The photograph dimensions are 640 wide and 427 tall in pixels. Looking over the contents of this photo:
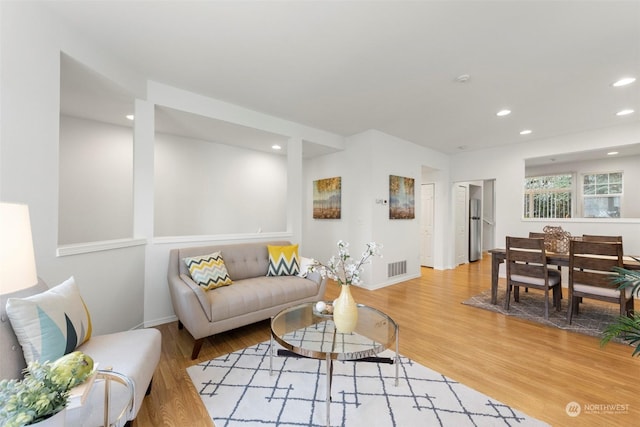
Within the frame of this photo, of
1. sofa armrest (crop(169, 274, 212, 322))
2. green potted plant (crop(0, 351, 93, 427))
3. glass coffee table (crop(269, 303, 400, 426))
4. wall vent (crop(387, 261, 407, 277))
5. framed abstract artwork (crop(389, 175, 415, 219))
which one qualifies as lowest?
wall vent (crop(387, 261, 407, 277))

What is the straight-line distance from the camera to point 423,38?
2.07 meters

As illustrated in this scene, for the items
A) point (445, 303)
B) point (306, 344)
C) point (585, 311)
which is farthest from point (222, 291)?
point (585, 311)

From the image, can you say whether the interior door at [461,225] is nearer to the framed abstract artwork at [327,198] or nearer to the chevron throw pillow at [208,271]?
the framed abstract artwork at [327,198]

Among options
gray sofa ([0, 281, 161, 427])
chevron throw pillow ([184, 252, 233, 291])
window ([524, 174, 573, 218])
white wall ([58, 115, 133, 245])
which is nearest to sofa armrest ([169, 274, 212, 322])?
chevron throw pillow ([184, 252, 233, 291])

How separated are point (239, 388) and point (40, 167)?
6.76ft

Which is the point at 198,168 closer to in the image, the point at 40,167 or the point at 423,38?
the point at 40,167

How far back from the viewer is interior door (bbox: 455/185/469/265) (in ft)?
20.7

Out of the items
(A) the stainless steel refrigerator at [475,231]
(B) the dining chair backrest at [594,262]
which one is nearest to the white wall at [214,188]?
(B) the dining chair backrest at [594,262]

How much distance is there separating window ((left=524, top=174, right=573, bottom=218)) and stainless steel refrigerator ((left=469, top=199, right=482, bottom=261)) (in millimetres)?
1084

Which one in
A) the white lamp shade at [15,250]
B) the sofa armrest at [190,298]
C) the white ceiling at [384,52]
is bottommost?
the sofa armrest at [190,298]

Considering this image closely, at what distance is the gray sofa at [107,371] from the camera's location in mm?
1118

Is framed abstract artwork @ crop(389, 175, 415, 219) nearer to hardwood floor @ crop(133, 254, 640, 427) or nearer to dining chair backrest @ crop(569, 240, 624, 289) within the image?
hardwood floor @ crop(133, 254, 640, 427)

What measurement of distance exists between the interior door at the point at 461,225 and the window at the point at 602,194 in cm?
251

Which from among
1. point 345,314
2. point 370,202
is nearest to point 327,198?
point 370,202
